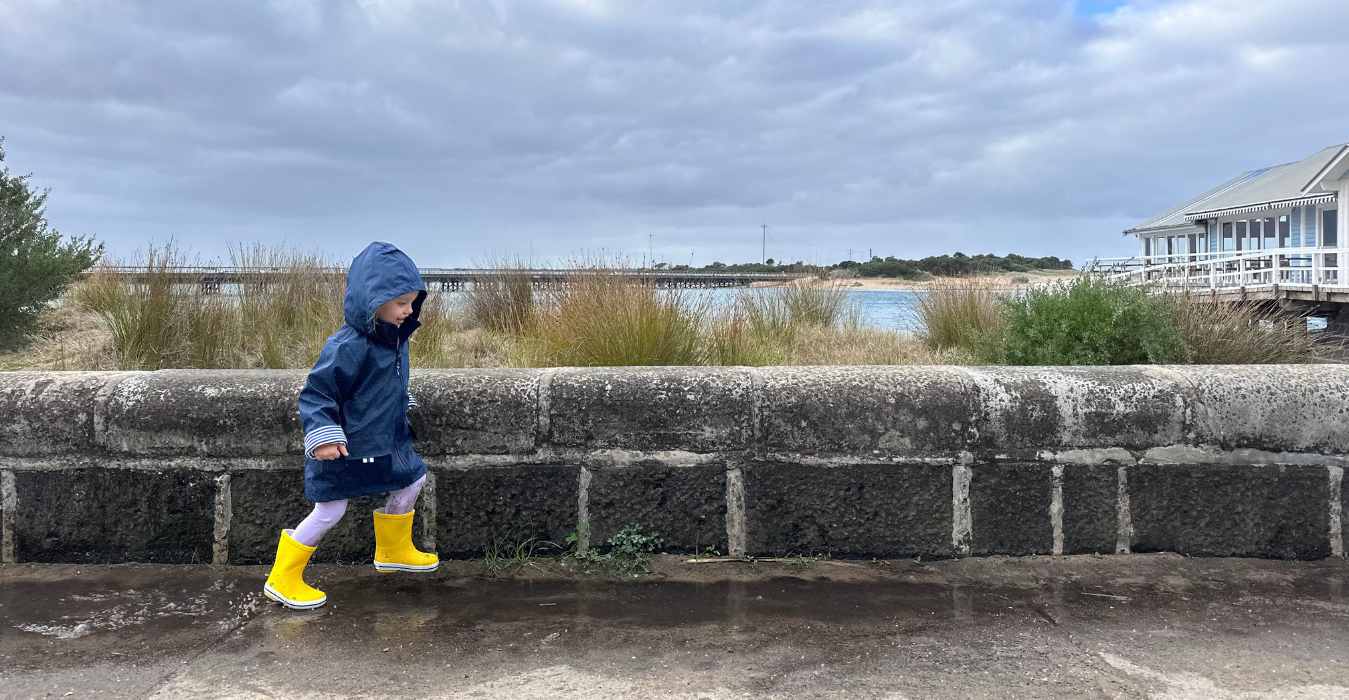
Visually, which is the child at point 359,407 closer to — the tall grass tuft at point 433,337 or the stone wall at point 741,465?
the stone wall at point 741,465

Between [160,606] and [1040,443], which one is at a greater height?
[1040,443]

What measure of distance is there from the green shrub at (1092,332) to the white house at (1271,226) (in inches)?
582

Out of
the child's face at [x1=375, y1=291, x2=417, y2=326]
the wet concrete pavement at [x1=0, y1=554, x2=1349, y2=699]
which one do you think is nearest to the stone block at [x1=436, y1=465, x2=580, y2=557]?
the wet concrete pavement at [x1=0, y1=554, x2=1349, y2=699]

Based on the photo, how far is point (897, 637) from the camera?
2.70 metres

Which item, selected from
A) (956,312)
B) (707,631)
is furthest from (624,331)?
(956,312)

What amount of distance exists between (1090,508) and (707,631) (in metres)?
1.54

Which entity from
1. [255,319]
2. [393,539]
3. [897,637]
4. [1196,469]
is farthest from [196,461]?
[255,319]

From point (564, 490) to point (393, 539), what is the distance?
0.61m

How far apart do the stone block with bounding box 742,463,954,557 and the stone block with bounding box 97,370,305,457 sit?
5.46 ft

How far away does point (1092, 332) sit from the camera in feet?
21.7

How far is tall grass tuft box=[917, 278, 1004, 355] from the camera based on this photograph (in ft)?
30.1

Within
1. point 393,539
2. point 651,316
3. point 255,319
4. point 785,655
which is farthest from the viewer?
point 255,319

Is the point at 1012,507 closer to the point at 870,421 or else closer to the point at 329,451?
the point at 870,421

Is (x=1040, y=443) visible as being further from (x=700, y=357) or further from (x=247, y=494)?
(x=700, y=357)
